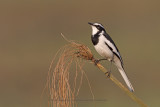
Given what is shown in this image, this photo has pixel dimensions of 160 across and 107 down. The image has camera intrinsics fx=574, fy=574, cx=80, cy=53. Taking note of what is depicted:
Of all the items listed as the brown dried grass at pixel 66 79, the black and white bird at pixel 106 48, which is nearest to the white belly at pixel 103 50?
the black and white bird at pixel 106 48

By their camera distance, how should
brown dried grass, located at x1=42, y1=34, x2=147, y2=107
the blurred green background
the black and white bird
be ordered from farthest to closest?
the blurred green background, the black and white bird, brown dried grass, located at x1=42, y1=34, x2=147, y2=107

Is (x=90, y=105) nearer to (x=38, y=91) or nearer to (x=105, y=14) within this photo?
(x=38, y=91)

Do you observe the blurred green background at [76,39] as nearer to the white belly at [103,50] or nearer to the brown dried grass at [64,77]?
the white belly at [103,50]

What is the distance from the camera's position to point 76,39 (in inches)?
704

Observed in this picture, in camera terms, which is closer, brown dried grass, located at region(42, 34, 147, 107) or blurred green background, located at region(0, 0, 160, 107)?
brown dried grass, located at region(42, 34, 147, 107)

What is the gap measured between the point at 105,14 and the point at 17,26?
3.64m

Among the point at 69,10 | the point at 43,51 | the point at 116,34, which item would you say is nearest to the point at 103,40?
the point at 43,51

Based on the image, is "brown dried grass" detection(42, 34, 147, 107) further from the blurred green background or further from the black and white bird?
the blurred green background

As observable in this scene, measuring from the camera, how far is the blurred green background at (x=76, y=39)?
12.3 m

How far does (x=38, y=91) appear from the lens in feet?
39.4

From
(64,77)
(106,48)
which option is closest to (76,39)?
(106,48)

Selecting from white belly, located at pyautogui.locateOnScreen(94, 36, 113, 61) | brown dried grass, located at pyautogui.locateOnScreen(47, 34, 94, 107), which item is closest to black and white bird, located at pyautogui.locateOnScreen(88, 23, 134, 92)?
white belly, located at pyautogui.locateOnScreen(94, 36, 113, 61)

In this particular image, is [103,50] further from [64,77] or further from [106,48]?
[64,77]

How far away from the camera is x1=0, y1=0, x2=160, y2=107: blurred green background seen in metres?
12.3
